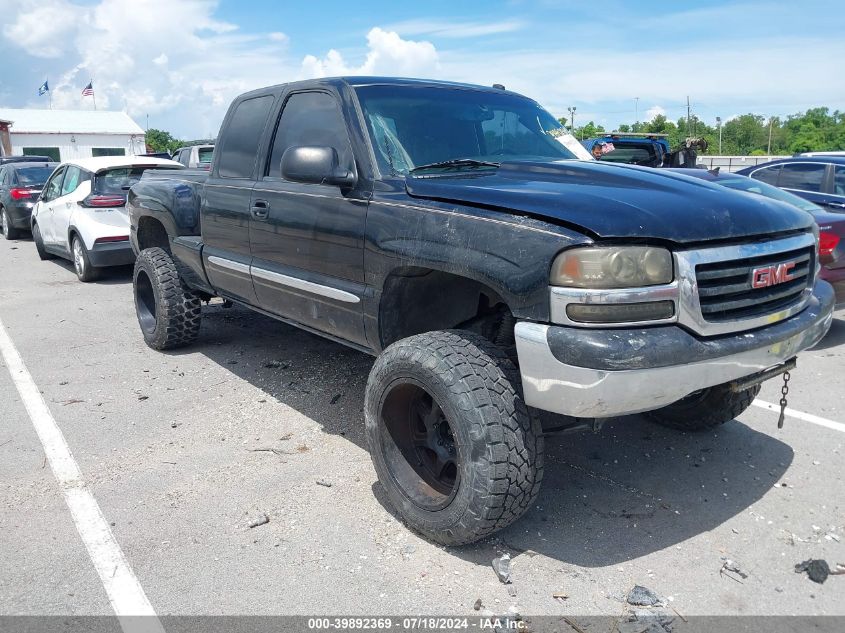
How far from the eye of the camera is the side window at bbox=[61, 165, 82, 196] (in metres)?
9.87

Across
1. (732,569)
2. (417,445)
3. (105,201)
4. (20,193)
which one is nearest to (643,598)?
(732,569)

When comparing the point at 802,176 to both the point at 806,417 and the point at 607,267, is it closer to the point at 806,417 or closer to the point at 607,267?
the point at 806,417

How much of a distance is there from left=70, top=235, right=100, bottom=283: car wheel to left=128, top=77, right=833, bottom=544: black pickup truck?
5.86 metres

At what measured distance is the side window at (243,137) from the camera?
463cm

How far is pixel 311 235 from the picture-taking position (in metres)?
3.89

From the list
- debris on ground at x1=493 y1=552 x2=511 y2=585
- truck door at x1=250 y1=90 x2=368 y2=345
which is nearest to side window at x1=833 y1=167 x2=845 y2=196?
truck door at x1=250 y1=90 x2=368 y2=345

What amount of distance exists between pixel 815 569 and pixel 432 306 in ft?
6.73

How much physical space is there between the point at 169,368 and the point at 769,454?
4438 millimetres

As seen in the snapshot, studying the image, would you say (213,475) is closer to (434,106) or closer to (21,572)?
(21,572)

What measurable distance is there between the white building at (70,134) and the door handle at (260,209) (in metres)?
50.2

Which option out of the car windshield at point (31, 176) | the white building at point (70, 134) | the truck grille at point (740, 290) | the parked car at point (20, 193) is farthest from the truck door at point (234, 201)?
the white building at point (70, 134)

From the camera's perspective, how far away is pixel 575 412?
2.67 meters

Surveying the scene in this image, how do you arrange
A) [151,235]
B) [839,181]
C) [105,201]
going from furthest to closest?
[105,201] → [839,181] → [151,235]

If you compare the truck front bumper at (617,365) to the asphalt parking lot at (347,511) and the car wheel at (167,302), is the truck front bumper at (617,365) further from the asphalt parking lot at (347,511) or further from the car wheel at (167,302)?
the car wheel at (167,302)
